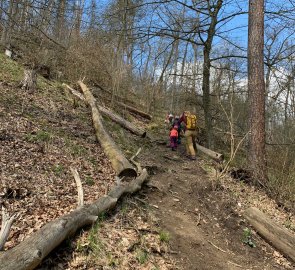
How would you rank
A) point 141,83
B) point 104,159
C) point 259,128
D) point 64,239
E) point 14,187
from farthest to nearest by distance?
point 141,83
point 259,128
point 104,159
point 14,187
point 64,239

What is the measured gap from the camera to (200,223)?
6.81 metres

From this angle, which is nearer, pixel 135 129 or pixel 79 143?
pixel 79 143

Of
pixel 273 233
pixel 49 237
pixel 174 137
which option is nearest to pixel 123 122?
pixel 174 137

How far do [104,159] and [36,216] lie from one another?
3.76 meters

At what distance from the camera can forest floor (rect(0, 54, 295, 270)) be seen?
4843 millimetres

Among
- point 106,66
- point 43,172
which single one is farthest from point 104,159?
point 106,66

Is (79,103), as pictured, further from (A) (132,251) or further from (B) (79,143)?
(A) (132,251)

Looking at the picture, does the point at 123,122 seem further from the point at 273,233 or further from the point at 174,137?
the point at 273,233

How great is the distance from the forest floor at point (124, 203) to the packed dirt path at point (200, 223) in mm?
22

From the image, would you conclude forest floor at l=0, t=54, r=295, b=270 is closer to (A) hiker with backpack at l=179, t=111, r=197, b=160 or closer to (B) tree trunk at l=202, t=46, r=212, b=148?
(A) hiker with backpack at l=179, t=111, r=197, b=160

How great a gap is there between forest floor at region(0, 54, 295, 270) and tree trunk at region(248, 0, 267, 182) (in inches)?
33.9

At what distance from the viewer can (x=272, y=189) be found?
30.2 feet

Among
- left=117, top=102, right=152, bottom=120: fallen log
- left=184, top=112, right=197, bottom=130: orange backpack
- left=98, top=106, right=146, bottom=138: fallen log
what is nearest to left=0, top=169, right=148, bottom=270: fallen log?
left=184, top=112, right=197, bottom=130: orange backpack

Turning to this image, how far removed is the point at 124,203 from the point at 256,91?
565 centimetres
